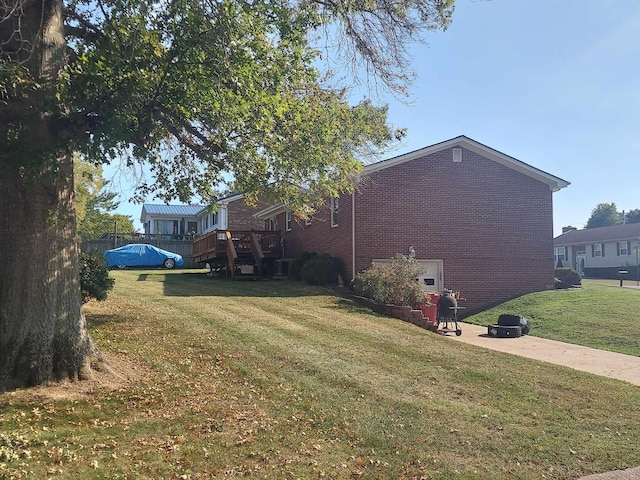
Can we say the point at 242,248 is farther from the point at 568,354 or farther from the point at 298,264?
the point at 568,354

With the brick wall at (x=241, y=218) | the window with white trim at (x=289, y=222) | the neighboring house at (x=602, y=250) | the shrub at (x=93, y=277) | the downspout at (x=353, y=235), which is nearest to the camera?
the shrub at (x=93, y=277)

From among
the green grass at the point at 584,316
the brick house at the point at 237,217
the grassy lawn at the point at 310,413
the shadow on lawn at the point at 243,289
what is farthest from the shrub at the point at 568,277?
the brick house at the point at 237,217

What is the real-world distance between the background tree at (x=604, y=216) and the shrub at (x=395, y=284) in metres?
81.6

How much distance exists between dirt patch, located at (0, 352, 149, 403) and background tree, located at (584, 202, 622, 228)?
91.2 meters

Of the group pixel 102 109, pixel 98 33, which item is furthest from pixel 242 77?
pixel 98 33

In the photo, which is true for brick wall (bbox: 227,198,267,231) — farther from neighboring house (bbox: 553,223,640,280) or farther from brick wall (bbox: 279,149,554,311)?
neighboring house (bbox: 553,223,640,280)

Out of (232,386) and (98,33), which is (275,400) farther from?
(98,33)

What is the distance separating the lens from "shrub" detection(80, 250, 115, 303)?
1074cm

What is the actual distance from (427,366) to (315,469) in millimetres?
4240

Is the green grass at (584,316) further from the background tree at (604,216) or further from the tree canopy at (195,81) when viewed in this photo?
the background tree at (604,216)

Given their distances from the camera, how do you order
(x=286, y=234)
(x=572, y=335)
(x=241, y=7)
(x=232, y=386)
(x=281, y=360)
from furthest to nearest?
(x=286, y=234), (x=572, y=335), (x=281, y=360), (x=232, y=386), (x=241, y=7)

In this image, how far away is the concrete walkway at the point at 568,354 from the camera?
937cm

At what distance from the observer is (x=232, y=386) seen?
260 inches

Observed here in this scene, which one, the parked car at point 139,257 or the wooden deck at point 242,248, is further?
the parked car at point 139,257
